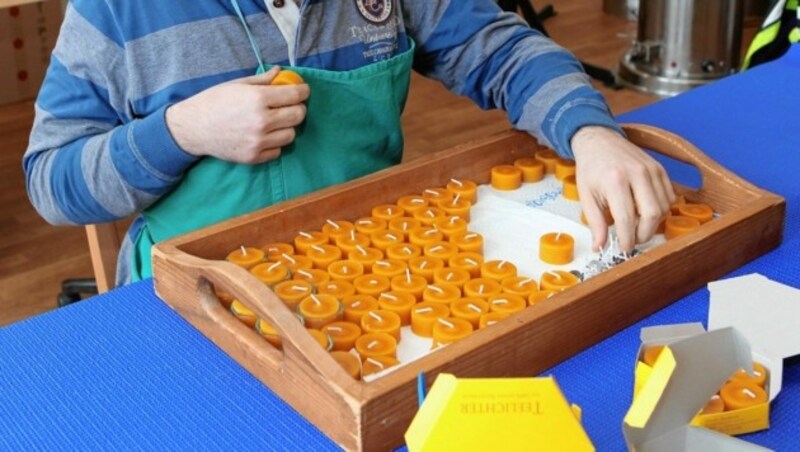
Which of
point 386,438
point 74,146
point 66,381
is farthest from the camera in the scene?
point 74,146

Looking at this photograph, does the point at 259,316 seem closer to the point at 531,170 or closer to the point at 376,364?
the point at 376,364

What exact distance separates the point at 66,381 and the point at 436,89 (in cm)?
274

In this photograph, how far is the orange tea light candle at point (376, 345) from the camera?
78 centimetres

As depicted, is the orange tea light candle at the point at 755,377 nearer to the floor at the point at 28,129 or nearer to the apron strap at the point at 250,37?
the apron strap at the point at 250,37

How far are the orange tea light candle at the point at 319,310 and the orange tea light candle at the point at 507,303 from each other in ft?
0.41

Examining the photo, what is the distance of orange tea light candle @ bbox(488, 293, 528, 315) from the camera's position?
2.71 feet

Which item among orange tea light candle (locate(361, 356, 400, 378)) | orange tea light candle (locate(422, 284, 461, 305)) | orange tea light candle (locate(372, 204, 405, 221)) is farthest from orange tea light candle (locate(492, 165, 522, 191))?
orange tea light candle (locate(361, 356, 400, 378))

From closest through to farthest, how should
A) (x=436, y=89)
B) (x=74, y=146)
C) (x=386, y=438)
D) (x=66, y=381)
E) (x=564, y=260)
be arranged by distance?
(x=386, y=438) → (x=66, y=381) → (x=564, y=260) → (x=74, y=146) → (x=436, y=89)

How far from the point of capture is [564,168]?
3.60 feet

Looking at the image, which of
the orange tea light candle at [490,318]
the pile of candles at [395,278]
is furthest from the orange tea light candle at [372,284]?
the orange tea light candle at [490,318]

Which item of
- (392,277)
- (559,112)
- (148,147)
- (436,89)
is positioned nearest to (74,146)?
(148,147)

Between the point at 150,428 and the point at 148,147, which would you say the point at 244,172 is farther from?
the point at 150,428

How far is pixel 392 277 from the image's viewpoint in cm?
89

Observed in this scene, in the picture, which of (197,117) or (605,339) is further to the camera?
(197,117)
